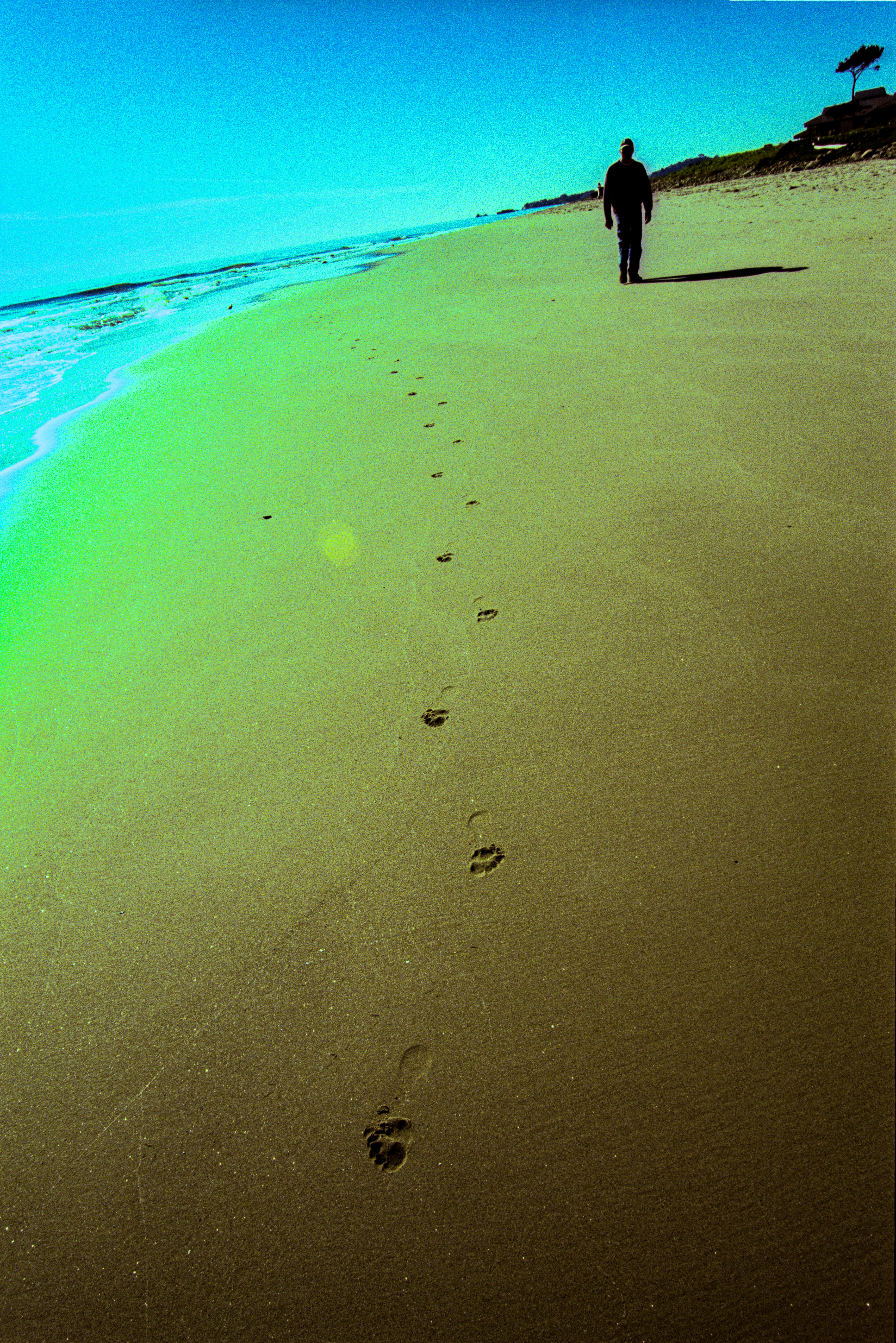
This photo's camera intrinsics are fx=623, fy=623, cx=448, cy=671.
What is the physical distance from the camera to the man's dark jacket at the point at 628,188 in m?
6.77

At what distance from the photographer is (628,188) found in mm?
6789

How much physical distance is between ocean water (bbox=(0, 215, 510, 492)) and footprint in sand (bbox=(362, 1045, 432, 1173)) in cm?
506

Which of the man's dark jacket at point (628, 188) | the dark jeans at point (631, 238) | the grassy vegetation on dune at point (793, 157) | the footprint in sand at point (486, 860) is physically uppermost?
the grassy vegetation on dune at point (793, 157)

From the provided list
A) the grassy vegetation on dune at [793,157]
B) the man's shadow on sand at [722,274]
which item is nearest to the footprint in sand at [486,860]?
the man's shadow on sand at [722,274]

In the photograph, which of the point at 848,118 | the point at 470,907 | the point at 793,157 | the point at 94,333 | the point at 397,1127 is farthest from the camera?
the point at 848,118

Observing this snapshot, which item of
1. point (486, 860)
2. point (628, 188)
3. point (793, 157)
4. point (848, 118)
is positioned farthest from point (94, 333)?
point (848, 118)

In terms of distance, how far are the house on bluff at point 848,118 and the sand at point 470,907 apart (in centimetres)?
2986

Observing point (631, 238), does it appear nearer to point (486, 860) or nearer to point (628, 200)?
point (628, 200)

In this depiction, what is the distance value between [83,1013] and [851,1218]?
159cm

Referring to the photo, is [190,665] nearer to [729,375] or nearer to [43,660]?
[43,660]

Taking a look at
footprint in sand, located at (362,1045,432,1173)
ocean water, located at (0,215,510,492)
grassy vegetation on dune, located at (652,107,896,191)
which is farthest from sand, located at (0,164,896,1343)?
grassy vegetation on dune, located at (652,107,896,191)

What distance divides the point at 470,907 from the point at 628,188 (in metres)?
8.10

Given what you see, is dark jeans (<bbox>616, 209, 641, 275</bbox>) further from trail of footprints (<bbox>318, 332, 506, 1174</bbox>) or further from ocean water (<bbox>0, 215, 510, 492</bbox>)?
trail of footprints (<bbox>318, 332, 506, 1174</bbox>)

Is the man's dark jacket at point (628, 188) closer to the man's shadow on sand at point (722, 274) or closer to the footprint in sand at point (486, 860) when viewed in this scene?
the man's shadow on sand at point (722, 274)
